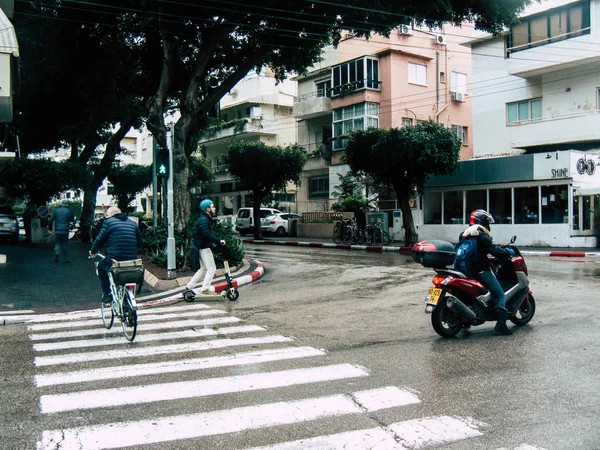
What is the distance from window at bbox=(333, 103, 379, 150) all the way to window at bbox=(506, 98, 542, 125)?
839cm

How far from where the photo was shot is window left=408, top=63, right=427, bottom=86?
3850cm

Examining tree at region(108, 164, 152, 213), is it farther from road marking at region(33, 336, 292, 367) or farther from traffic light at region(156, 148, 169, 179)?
road marking at region(33, 336, 292, 367)

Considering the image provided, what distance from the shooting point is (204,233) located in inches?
445

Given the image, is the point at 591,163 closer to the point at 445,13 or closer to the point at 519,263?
the point at 445,13

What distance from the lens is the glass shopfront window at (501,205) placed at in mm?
26406

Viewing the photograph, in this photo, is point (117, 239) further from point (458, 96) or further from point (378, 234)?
point (458, 96)

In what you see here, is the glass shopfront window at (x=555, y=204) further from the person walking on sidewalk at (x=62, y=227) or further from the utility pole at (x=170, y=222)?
the person walking on sidewalk at (x=62, y=227)

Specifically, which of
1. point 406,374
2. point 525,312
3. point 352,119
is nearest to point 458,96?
point 352,119

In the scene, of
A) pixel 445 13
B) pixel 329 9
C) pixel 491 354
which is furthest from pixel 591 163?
pixel 491 354

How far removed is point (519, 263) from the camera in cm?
830

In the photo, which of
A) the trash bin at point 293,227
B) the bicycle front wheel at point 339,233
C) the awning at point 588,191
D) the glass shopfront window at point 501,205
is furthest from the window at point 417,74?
the awning at point 588,191

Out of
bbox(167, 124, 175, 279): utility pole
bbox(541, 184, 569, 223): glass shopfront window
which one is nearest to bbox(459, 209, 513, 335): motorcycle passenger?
bbox(167, 124, 175, 279): utility pole

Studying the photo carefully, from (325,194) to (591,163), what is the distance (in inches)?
833

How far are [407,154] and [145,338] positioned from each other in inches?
708
